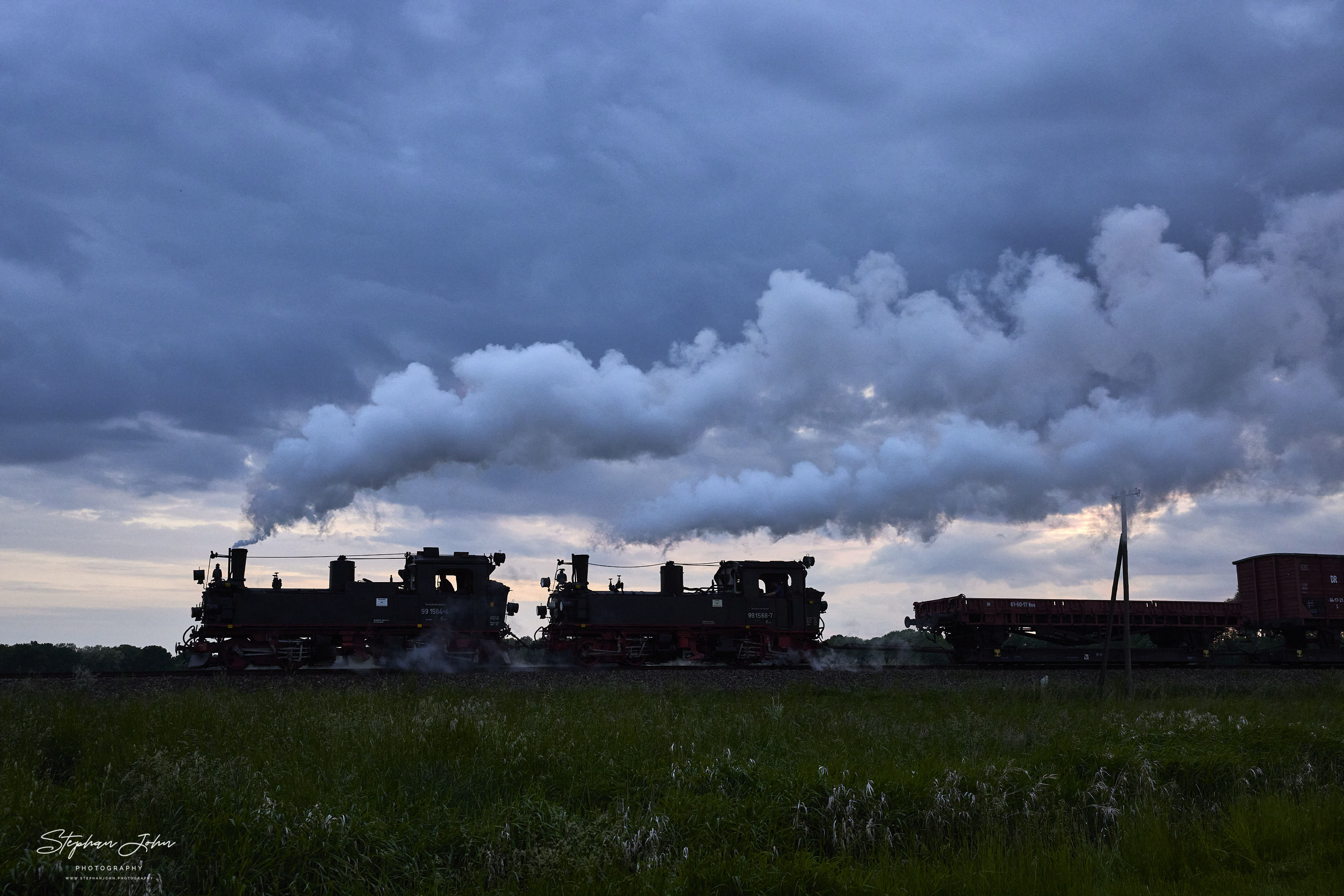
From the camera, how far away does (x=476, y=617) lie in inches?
1023

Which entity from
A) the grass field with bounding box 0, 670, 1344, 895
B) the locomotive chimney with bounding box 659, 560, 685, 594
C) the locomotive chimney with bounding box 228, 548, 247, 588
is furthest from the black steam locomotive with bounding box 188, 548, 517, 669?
the grass field with bounding box 0, 670, 1344, 895

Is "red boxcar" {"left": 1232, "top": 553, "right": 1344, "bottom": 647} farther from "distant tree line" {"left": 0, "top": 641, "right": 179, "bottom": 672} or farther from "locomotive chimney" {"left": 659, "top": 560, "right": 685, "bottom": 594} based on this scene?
"distant tree line" {"left": 0, "top": 641, "right": 179, "bottom": 672}

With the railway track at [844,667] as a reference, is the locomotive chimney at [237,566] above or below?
above

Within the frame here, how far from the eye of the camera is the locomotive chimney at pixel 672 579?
27.3m

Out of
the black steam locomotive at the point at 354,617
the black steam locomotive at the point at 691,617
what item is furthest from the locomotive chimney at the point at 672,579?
the black steam locomotive at the point at 354,617

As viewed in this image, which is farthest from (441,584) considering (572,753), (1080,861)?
(1080,861)

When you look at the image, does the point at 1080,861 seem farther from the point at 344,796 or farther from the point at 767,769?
the point at 344,796

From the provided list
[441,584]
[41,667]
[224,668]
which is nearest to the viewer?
[224,668]

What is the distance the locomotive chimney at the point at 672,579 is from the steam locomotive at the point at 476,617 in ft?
0.12

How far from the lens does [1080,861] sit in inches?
269

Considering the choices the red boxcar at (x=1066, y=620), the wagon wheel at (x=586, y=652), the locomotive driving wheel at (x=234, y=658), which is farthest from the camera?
the red boxcar at (x=1066, y=620)

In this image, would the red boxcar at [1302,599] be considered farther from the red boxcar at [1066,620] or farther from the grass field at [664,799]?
the grass field at [664,799]

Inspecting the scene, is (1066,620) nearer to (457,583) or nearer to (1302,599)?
(1302,599)

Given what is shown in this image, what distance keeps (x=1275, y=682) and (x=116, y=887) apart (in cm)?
2346
